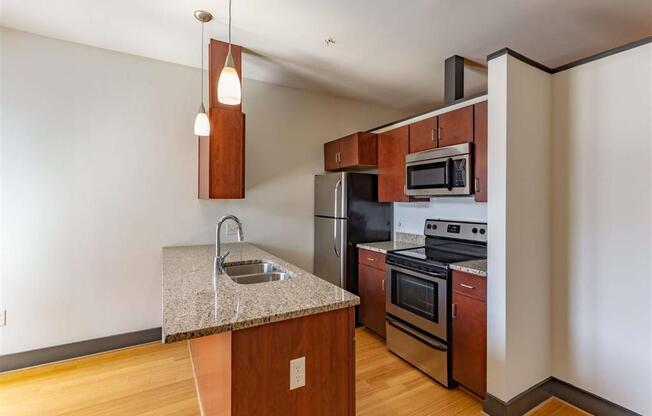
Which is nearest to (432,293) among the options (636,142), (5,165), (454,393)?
(454,393)

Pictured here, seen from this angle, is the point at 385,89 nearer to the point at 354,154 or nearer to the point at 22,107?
the point at 354,154

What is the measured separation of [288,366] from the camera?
50.8 inches

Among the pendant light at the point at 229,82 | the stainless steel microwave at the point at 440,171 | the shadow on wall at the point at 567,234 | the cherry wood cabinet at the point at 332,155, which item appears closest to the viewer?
the pendant light at the point at 229,82

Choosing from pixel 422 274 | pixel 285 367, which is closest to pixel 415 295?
pixel 422 274

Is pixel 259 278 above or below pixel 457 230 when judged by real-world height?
below

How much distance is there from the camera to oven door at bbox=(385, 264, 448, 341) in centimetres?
223

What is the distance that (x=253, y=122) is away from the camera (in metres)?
3.32

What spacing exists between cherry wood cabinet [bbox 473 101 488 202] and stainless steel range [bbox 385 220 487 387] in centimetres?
53

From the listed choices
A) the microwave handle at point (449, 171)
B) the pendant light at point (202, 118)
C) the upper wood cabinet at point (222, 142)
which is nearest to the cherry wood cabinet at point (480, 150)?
the microwave handle at point (449, 171)

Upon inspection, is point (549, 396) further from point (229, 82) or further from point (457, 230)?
point (229, 82)

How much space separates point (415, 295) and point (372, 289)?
0.62 m

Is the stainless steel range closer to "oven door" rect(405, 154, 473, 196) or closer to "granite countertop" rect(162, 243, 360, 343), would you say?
"oven door" rect(405, 154, 473, 196)

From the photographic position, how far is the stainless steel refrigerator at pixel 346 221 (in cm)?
321

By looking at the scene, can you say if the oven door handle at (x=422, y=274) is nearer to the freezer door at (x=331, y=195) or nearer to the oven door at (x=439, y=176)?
the oven door at (x=439, y=176)
